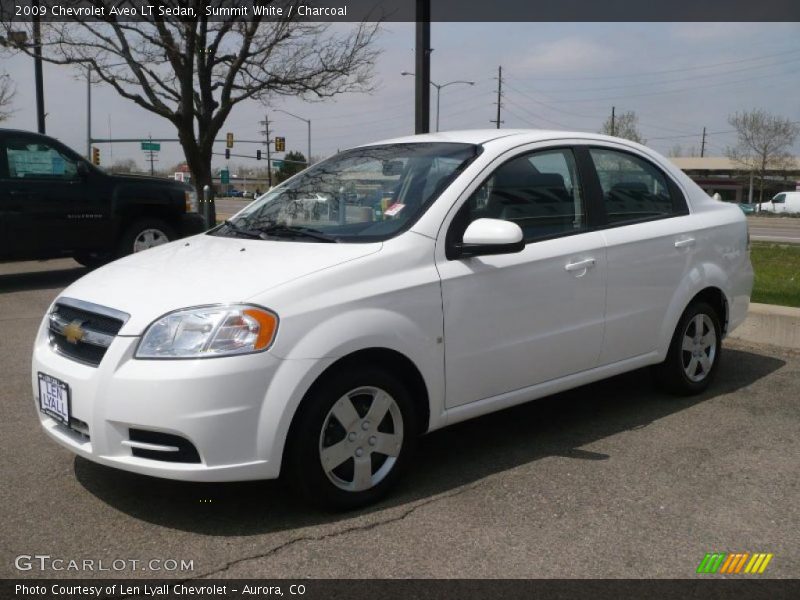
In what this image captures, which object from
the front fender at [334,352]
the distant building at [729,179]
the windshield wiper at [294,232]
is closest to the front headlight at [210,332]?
the front fender at [334,352]

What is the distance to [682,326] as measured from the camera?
5.15 metres

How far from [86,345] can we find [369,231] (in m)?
1.36

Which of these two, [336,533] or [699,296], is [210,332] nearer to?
[336,533]

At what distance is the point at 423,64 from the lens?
8875 mm

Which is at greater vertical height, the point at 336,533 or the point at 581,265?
the point at 581,265

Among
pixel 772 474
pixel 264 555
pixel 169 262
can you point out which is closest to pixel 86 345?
pixel 169 262

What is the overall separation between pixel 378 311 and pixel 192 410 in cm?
89

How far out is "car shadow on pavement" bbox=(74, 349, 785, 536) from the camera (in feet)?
11.7

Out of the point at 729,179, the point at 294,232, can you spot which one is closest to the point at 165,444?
the point at 294,232

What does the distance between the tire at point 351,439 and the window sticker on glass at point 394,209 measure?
0.82 m

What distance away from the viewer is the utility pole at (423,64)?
346 inches

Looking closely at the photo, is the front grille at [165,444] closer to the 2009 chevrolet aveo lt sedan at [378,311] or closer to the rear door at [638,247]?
the 2009 chevrolet aveo lt sedan at [378,311]

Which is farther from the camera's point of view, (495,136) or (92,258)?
(92,258)
